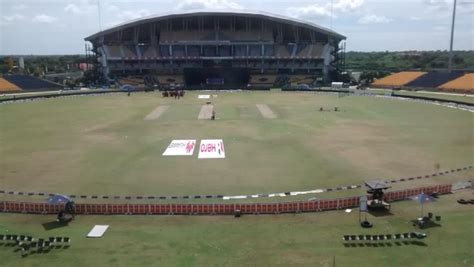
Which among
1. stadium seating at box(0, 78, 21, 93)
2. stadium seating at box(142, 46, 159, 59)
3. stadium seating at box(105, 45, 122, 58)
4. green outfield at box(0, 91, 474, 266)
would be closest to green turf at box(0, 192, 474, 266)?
green outfield at box(0, 91, 474, 266)

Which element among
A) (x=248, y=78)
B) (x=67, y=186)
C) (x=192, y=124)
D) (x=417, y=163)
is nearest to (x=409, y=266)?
(x=417, y=163)

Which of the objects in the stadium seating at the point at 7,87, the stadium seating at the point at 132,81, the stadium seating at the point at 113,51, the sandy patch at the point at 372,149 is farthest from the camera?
the stadium seating at the point at 113,51

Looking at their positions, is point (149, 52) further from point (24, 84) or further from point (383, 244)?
point (383, 244)

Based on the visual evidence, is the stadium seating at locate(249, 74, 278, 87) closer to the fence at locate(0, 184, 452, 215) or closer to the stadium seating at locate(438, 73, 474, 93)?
the stadium seating at locate(438, 73, 474, 93)

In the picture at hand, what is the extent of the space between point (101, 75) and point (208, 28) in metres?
32.8

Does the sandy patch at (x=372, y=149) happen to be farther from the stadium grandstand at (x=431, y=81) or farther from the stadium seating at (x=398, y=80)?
the stadium seating at (x=398, y=80)

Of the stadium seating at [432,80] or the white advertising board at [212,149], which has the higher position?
the stadium seating at [432,80]

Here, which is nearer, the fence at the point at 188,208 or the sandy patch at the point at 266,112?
the fence at the point at 188,208

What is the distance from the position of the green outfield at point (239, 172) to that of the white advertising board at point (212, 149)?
85 centimetres

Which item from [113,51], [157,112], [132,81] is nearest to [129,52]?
[113,51]

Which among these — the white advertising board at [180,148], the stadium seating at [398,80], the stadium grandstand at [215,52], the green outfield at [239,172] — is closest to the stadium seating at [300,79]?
the stadium grandstand at [215,52]

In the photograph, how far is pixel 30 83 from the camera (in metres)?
106

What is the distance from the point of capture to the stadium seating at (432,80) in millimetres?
98938

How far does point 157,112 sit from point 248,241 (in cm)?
4891
